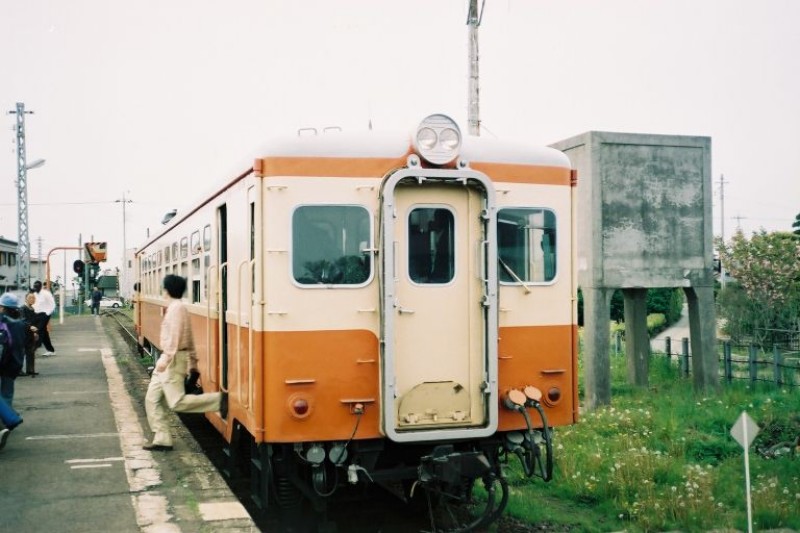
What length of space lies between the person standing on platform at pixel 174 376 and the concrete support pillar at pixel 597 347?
260 inches

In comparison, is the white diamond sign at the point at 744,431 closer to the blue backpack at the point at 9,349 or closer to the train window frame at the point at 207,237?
the train window frame at the point at 207,237

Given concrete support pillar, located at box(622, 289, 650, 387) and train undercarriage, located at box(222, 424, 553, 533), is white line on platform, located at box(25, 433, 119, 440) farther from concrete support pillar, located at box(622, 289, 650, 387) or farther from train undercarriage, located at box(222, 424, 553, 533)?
concrete support pillar, located at box(622, 289, 650, 387)

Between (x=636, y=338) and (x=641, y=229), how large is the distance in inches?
85.7

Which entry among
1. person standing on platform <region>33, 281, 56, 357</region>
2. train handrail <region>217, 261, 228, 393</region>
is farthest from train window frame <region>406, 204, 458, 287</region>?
person standing on platform <region>33, 281, 56, 357</region>

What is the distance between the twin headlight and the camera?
20.0ft

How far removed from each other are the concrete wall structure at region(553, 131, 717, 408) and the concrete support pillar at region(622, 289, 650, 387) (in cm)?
89

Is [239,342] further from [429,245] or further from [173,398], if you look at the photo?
[429,245]

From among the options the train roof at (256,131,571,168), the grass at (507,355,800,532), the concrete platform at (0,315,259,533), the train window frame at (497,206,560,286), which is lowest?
the grass at (507,355,800,532)

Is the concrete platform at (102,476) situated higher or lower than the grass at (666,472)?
higher

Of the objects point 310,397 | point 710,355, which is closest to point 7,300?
point 310,397

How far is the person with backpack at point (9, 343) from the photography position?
29.0ft

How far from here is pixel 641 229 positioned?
13227mm

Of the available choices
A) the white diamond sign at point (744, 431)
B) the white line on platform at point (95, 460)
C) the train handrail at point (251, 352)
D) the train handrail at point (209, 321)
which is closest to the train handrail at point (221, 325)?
the train handrail at point (209, 321)

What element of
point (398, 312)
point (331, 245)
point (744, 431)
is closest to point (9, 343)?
point (331, 245)
